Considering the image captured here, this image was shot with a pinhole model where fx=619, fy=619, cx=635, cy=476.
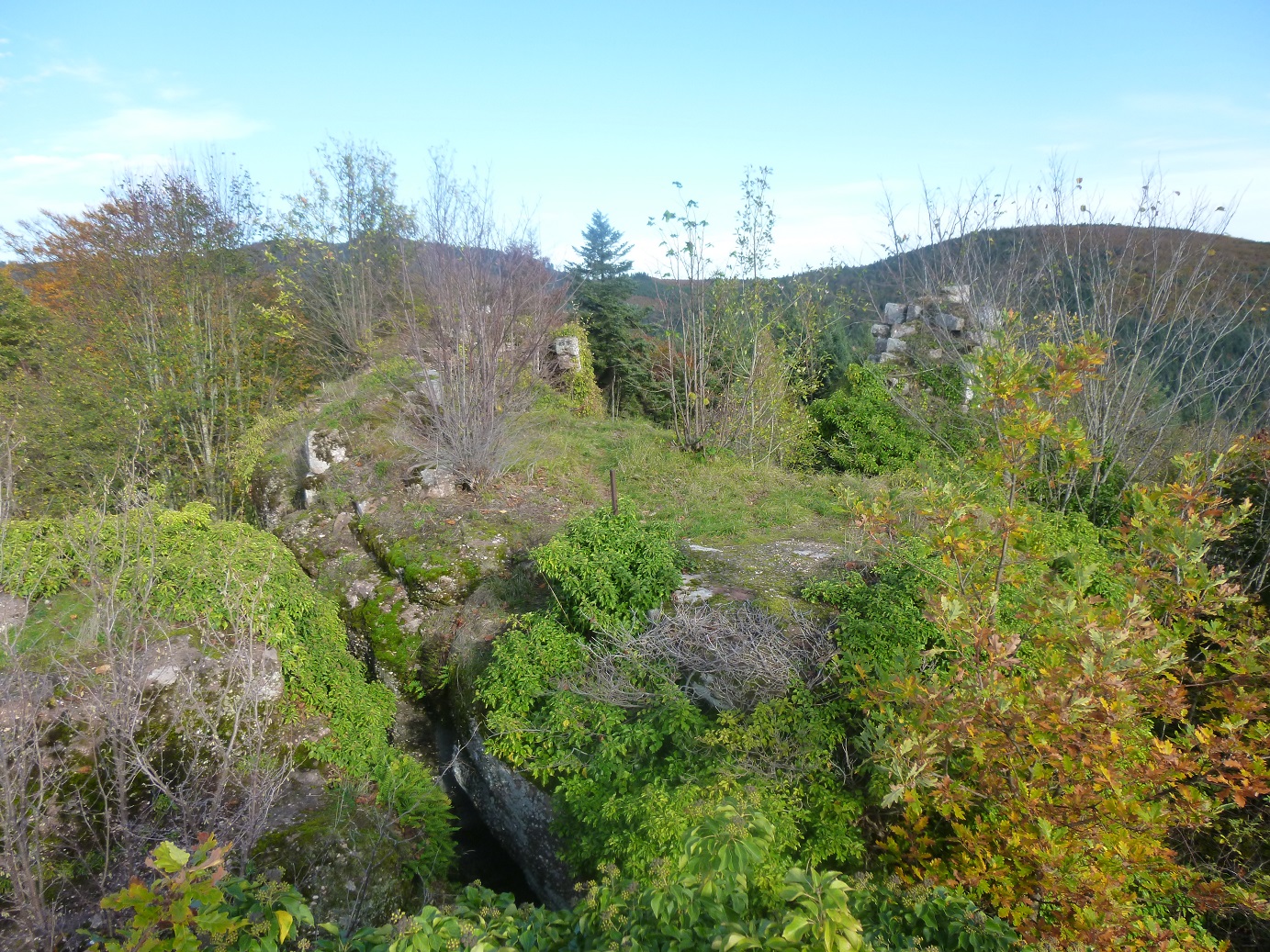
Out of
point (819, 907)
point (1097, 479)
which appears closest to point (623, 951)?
point (819, 907)

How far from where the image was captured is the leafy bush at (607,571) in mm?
6133

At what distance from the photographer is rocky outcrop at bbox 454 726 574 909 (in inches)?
199

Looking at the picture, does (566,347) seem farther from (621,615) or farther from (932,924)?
(932,924)

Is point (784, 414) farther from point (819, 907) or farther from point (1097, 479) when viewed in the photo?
point (819, 907)

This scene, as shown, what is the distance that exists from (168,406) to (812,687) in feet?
39.1

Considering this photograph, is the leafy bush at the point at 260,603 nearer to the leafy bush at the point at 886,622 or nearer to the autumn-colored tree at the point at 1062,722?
the leafy bush at the point at 886,622

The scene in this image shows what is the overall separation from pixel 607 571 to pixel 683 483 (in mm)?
4178

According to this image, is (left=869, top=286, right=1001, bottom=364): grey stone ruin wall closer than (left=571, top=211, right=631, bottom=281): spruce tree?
Yes

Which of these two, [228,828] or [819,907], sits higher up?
[819,907]

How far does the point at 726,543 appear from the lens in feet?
24.8

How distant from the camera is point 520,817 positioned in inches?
213

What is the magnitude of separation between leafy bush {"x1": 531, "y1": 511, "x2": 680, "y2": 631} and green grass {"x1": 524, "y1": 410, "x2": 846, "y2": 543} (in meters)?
0.78

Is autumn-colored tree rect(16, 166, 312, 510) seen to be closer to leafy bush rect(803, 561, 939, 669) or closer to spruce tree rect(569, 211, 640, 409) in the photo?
spruce tree rect(569, 211, 640, 409)

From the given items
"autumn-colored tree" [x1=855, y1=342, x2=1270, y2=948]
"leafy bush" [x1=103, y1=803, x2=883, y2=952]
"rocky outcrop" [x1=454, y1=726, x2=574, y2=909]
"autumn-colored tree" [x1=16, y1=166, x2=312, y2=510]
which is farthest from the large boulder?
"autumn-colored tree" [x1=16, y1=166, x2=312, y2=510]
